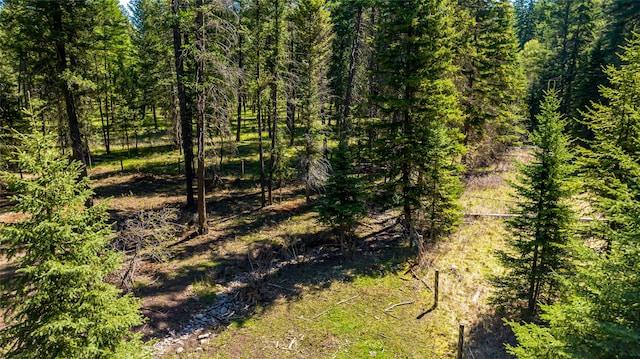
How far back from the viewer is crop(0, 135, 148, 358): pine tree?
5.76 meters

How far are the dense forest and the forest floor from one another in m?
0.21

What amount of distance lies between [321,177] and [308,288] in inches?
386

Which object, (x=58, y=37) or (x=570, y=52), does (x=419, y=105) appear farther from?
(x=570, y=52)

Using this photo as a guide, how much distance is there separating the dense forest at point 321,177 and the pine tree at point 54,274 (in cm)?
→ 3

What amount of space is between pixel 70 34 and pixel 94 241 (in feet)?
58.1

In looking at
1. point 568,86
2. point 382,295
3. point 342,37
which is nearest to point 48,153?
point 382,295

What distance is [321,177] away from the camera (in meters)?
22.6

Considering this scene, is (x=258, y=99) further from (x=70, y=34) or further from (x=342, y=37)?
(x=342, y=37)

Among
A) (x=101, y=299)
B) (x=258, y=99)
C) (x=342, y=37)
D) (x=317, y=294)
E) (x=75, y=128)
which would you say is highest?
(x=342, y=37)

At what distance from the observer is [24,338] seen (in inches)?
235

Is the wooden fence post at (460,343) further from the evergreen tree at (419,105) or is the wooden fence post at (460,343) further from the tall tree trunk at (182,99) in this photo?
the tall tree trunk at (182,99)

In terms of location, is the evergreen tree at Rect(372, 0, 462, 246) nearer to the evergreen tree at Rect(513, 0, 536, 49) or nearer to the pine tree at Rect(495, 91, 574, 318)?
the pine tree at Rect(495, 91, 574, 318)

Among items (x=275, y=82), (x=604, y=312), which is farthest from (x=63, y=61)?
(x=604, y=312)

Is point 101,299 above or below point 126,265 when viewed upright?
above
